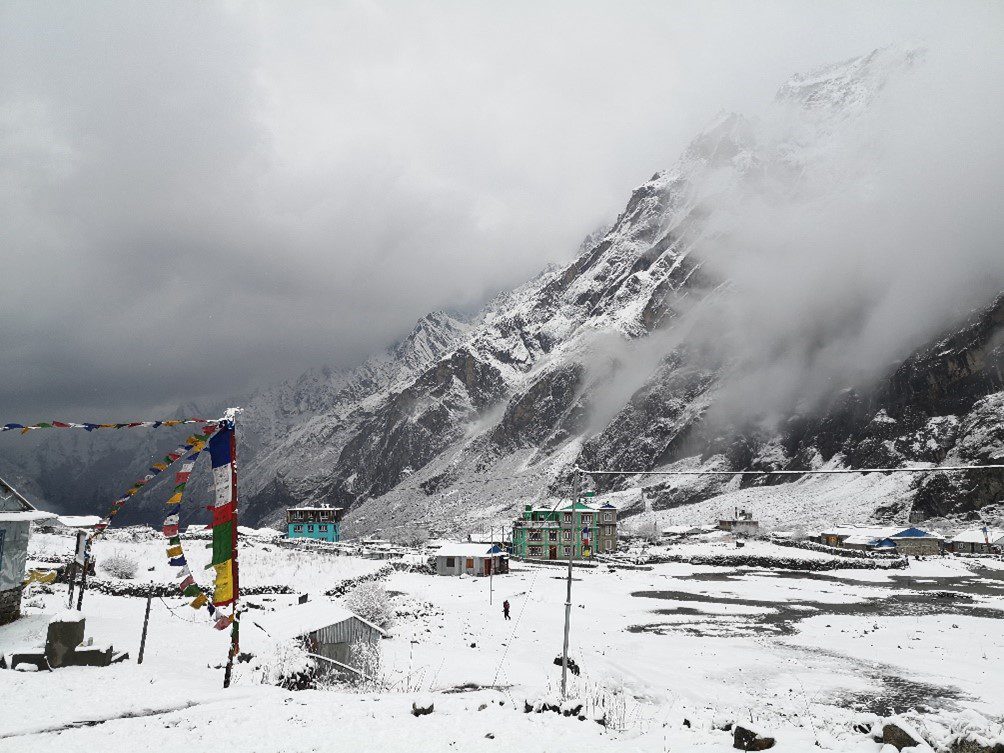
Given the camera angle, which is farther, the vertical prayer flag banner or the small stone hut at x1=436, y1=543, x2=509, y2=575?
the small stone hut at x1=436, y1=543, x2=509, y2=575

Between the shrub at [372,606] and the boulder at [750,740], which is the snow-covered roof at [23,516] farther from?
the boulder at [750,740]

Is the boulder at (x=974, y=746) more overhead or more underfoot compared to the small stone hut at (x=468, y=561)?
more overhead

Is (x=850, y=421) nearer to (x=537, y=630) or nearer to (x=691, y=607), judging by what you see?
(x=691, y=607)

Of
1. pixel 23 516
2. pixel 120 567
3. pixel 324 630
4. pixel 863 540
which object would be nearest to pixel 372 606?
pixel 324 630

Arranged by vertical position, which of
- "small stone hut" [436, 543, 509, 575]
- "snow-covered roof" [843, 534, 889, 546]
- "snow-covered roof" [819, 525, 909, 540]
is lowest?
"small stone hut" [436, 543, 509, 575]

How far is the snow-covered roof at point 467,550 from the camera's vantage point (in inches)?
2864

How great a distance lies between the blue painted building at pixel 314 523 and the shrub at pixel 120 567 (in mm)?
89094

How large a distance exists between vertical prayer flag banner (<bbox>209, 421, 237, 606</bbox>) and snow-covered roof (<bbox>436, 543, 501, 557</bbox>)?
60.6 metres

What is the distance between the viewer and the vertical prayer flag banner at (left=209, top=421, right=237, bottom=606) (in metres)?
13.9

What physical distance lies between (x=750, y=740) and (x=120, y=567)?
167 ft

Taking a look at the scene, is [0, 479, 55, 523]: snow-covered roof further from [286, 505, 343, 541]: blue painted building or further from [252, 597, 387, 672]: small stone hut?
[286, 505, 343, 541]: blue painted building

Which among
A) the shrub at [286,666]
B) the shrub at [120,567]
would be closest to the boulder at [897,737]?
the shrub at [286,666]

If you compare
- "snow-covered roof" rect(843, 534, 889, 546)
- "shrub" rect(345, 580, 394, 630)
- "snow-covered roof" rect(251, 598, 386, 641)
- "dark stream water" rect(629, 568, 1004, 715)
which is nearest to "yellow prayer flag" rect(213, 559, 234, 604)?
"snow-covered roof" rect(251, 598, 386, 641)

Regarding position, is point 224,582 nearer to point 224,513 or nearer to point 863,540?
point 224,513
